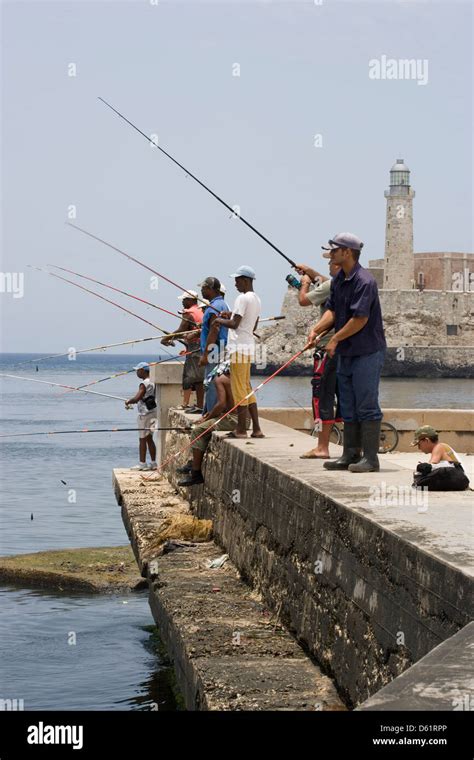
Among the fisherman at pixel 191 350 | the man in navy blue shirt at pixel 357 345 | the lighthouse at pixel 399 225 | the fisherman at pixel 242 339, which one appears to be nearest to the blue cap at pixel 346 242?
the man in navy blue shirt at pixel 357 345

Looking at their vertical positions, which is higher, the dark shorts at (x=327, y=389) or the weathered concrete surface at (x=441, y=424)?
the dark shorts at (x=327, y=389)

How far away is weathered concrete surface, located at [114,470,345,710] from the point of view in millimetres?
5527

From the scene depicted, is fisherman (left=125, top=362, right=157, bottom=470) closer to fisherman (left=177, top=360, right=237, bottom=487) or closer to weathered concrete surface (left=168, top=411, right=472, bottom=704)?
fisherman (left=177, top=360, right=237, bottom=487)

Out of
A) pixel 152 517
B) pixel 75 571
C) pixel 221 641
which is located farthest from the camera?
pixel 75 571

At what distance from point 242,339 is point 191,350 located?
335cm

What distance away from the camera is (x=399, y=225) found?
95000mm

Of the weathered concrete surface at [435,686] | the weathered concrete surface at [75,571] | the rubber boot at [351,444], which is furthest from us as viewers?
the weathered concrete surface at [75,571]

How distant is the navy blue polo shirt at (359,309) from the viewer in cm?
725

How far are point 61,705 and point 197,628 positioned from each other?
2.57m

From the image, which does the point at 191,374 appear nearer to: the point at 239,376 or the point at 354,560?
the point at 239,376

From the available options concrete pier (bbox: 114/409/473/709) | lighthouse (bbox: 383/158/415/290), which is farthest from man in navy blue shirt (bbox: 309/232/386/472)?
lighthouse (bbox: 383/158/415/290)

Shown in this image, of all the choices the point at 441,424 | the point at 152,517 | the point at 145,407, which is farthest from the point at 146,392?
the point at 441,424

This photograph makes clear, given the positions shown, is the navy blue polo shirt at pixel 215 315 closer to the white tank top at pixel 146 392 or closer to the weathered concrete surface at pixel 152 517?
the weathered concrete surface at pixel 152 517

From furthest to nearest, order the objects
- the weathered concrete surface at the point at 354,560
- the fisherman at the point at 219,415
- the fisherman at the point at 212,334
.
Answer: the fisherman at the point at 212,334 → the fisherman at the point at 219,415 → the weathered concrete surface at the point at 354,560
